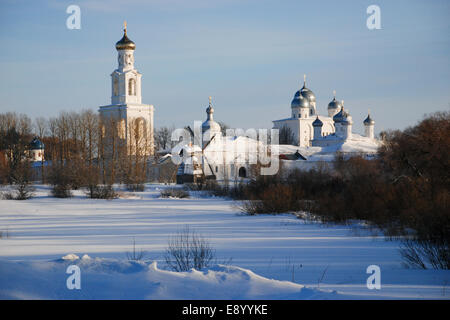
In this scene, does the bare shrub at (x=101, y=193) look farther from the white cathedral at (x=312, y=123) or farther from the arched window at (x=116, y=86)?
the white cathedral at (x=312, y=123)

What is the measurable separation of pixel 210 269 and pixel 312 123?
71.6 m

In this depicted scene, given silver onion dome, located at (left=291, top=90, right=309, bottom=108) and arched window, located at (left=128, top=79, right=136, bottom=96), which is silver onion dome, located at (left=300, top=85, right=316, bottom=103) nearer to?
silver onion dome, located at (left=291, top=90, right=309, bottom=108)

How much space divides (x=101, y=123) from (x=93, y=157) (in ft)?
9.77

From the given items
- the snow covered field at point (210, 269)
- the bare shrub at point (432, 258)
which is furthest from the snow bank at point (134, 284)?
the bare shrub at point (432, 258)

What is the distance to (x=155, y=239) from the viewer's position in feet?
40.9

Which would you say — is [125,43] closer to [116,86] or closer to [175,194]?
[116,86]

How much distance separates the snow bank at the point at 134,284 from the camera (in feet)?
18.3

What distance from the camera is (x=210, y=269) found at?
7.17 meters

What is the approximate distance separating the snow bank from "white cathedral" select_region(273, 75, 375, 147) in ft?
212

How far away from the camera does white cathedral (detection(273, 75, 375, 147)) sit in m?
70.4

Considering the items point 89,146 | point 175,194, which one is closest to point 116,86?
point 89,146
